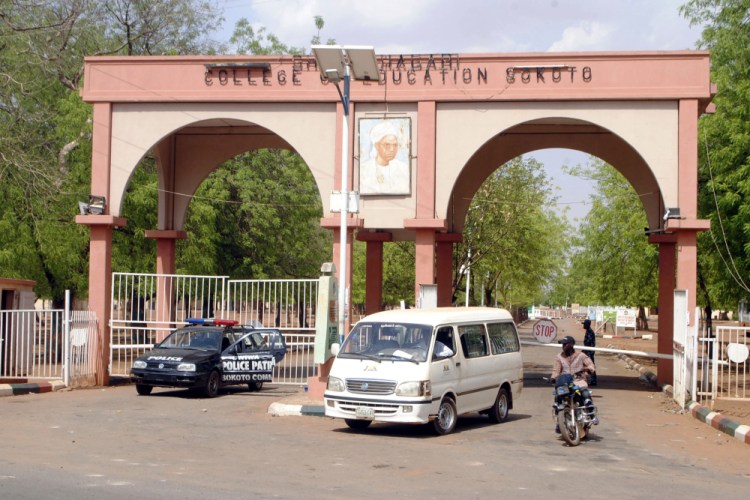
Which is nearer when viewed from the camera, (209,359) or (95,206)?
(209,359)

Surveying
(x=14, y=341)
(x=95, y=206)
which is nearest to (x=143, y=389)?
(x=14, y=341)

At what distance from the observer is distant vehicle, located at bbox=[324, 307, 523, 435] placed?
14617 mm

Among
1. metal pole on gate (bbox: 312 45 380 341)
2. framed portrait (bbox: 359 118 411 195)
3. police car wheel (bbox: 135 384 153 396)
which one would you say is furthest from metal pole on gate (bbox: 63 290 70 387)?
framed portrait (bbox: 359 118 411 195)

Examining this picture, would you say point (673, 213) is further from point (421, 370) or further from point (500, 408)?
point (421, 370)

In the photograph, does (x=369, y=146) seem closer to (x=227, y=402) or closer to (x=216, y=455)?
(x=227, y=402)

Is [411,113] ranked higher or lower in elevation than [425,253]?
higher

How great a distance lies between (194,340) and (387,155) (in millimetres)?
6026

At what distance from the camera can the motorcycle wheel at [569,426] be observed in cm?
1394

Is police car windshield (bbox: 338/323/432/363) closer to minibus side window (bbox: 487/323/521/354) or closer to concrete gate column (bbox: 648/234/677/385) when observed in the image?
minibus side window (bbox: 487/323/521/354)

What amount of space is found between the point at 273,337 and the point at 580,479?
41.5 feet

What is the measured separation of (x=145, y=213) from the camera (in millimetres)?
31281

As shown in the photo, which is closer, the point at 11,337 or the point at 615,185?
the point at 11,337

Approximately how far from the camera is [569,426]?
14047 mm

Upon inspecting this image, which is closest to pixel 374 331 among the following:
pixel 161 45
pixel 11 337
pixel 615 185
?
pixel 11 337
